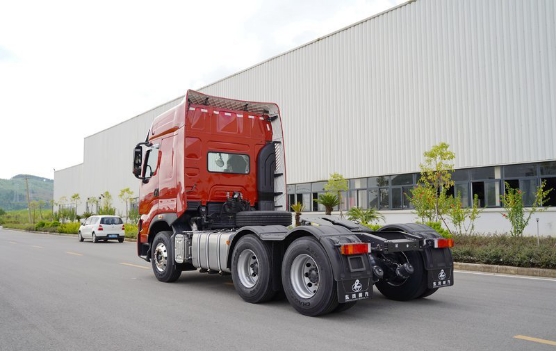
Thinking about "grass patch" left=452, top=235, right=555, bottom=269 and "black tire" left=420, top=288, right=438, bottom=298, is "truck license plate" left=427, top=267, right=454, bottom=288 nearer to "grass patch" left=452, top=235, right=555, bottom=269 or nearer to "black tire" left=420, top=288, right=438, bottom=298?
"black tire" left=420, top=288, right=438, bottom=298

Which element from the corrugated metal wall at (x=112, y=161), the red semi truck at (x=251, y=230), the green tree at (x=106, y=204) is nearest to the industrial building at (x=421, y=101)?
the red semi truck at (x=251, y=230)

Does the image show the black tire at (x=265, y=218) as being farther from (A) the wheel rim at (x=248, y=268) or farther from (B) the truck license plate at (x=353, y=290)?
(B) the truck license plate at (x=353, y=290)

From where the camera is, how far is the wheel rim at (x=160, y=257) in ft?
33.4

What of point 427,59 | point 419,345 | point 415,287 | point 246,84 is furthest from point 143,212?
point 246,84

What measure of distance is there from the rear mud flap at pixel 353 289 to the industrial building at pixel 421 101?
12158 millimetres

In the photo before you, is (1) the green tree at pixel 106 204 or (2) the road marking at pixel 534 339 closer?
A: (2) the road marking at pixel 534 339

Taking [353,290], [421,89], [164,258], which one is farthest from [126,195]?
[353,290]

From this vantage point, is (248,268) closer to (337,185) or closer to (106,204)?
(337,185)

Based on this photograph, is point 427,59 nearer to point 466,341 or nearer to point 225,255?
point 225,255

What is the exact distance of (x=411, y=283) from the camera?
25.1 feet

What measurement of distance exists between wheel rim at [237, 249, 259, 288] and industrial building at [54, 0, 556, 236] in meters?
12.0

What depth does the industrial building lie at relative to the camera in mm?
20234

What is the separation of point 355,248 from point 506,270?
7.22 metres

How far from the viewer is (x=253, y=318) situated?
21.7 ft
